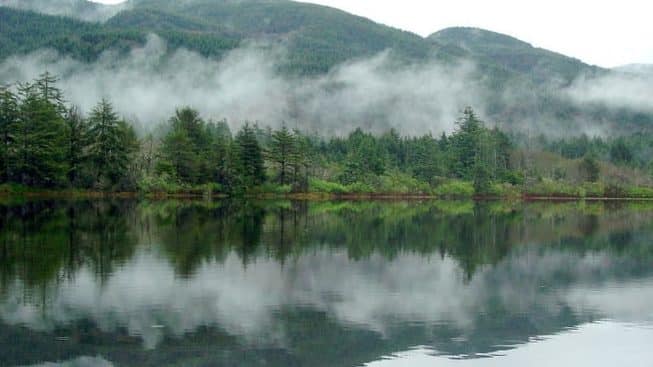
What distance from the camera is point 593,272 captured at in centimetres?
2656

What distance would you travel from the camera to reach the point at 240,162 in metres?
81.1

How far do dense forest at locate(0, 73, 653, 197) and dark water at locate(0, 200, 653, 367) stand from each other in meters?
36.3

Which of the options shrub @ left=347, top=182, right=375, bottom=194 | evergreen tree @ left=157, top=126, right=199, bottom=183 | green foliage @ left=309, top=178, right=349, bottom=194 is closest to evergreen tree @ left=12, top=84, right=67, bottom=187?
evergreen tree @ left=157, top=126, right=199, bottom=183

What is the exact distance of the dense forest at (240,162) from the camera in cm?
6850

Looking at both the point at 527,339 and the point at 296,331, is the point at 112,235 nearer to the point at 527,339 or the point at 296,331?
the point at 296,331

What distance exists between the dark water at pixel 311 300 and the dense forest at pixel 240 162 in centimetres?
3625

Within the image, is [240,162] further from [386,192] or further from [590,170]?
[590,170]

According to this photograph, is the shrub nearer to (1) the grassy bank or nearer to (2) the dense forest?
(1) the grassy bank

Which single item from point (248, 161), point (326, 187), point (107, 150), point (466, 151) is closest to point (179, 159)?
point (248, 161)

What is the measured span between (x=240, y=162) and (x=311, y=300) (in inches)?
2478

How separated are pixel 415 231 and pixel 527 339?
24894 millimetres

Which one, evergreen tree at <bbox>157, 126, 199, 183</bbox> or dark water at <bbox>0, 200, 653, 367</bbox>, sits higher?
evergreen tree at <bbox>157, 126, 199, 183</bbox>

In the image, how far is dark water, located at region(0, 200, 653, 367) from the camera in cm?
1433

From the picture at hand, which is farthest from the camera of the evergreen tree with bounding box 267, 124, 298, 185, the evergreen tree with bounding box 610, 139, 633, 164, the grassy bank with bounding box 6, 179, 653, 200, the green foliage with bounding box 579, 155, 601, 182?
the evergreen tree with bounding box 610, 139, 633, 164
